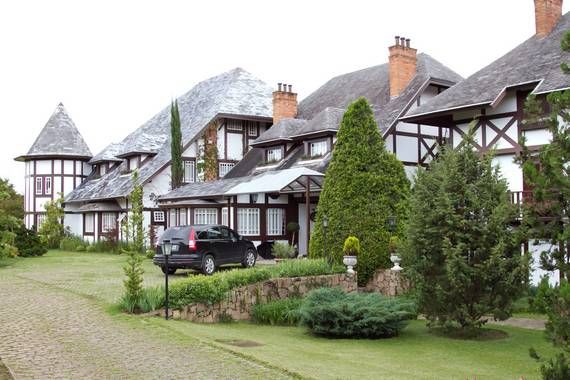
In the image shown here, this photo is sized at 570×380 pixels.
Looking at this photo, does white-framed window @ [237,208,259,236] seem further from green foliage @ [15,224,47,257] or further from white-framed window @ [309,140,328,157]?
green foliage @ [15,224,47,257]

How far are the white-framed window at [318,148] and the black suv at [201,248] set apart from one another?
8.72 m

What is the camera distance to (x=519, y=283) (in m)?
13.3

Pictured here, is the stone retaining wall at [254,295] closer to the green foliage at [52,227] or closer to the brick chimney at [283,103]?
the brick chimney at [283,103]

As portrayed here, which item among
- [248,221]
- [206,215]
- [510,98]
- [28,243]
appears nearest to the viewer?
[510,98]

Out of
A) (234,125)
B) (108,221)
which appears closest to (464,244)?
(234,125)

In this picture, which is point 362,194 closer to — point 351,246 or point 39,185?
point 351,246

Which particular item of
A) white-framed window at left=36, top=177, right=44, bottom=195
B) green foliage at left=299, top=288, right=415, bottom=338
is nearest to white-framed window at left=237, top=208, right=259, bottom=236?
green foliage at left=299, top=288, right=415, bottom=338

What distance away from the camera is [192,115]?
132 ft

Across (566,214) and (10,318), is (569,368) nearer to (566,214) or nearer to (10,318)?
(566,214)

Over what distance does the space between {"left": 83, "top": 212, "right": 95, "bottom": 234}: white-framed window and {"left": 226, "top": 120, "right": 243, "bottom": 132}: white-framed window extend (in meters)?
11.7

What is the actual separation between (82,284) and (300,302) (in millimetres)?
6637

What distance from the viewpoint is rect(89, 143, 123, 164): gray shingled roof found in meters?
44.0

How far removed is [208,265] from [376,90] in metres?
15.9

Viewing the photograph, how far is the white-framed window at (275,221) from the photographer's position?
29.3m
